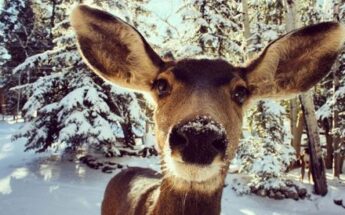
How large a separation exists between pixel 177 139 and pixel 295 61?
5.32ft

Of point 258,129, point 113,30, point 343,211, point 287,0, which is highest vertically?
point 287,0

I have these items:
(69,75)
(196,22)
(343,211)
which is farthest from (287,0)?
(69,75)

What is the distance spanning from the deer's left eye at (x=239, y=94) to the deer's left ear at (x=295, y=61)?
0.14 meters

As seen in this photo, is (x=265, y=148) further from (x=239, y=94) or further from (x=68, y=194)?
(x=239, y=94)

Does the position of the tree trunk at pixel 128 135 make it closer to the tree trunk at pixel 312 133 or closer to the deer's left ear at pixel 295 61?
the tree trunk at pixel 312 133

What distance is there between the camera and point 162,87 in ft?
10.5

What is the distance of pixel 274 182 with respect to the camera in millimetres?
12273

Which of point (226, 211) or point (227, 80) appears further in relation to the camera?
point (226, 211)

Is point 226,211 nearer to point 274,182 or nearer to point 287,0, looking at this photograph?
point 274,182

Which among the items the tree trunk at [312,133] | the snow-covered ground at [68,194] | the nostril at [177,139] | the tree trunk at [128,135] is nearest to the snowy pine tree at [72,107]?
the snow-covered ground at [68,194]

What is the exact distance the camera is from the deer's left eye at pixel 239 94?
3.17m

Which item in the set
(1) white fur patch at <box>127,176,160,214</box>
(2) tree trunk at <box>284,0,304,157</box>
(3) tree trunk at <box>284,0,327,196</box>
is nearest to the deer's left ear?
(1) white fur patch at <box>127,176,160,214</box>

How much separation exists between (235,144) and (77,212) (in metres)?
7.10

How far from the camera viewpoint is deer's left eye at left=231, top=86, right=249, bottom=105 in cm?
317
